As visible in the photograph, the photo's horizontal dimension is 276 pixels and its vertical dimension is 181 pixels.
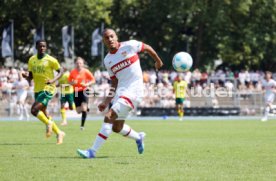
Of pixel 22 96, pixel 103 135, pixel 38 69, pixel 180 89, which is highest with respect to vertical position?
pixel 180 89

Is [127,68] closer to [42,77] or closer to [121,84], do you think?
[121,84]

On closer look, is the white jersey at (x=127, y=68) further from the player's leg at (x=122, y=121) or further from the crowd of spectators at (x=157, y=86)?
the crowd of spectators at (x=157, y=86)

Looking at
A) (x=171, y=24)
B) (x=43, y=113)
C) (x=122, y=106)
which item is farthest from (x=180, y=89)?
(x=122, y=106)

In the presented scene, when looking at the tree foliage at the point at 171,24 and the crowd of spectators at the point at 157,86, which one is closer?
the crowd of spectators at the point at 157,86

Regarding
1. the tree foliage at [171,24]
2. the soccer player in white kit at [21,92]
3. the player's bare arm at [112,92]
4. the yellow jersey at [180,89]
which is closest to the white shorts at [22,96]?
the soccer player in white kit at [21,92]

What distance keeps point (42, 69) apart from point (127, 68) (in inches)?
194

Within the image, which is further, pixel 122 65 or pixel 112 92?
pixel 112 92

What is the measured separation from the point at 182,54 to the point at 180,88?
21.7 meters

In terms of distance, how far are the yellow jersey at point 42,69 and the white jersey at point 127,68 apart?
468 cm

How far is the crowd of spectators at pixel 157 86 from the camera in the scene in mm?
39562

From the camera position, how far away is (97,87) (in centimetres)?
4100

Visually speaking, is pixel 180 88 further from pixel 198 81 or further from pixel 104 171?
pixel 104 171

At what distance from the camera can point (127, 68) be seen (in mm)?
13633

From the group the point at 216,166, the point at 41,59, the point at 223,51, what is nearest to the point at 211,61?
the point at 223,51
